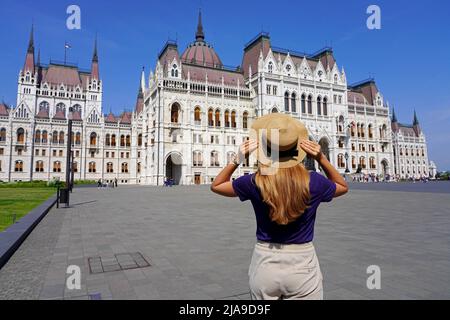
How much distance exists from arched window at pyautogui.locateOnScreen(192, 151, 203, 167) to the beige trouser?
1845 inches

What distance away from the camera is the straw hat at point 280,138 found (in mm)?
1952

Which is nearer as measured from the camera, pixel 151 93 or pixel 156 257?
pixel 156 257

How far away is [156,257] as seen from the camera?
587cm

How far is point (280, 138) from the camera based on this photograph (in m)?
1.94

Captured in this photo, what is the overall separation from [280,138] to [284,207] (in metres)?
0.47

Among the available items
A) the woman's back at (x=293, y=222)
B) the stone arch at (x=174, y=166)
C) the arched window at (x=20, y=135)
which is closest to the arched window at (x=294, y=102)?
the stone arch at (x=174, y=166)

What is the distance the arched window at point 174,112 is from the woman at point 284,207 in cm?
4768

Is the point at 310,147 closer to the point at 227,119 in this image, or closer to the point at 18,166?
the point at 227,119

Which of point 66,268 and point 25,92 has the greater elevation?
point 25,92

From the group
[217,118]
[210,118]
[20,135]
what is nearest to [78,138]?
[20,135]
